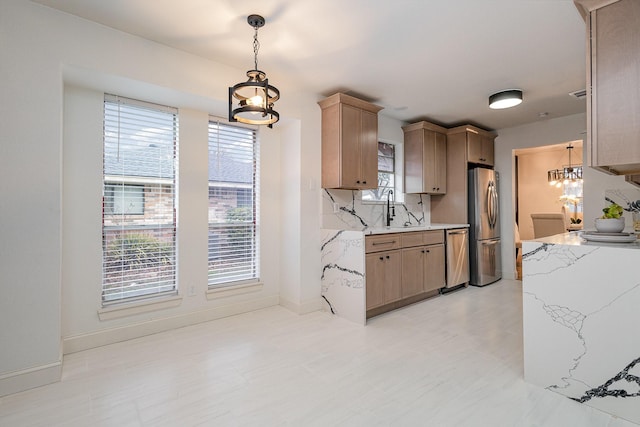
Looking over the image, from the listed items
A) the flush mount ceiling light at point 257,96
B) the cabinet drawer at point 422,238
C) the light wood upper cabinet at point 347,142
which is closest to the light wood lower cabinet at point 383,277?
the cabinet drawer at point 422,238

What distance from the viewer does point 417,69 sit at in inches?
122

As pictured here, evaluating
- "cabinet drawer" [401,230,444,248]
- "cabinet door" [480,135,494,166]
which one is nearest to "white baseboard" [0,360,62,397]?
"cabinet drawer" [401,230,444,248]

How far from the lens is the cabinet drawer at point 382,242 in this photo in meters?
3.33

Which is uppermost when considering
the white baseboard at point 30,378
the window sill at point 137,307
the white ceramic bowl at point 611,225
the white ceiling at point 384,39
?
the white ceiling at point 384,39

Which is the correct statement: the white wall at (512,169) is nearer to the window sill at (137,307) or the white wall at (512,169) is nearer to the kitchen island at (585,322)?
the kitchen island at (585,322)

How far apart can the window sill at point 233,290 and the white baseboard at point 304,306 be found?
0.39m

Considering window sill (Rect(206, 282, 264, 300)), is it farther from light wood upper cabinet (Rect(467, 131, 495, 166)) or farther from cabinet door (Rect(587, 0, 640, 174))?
light wood upper cabinet (Rect(467, 131, 495, 166))

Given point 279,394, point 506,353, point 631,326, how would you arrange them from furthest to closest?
point 506,353
point 279,394
point 631,326

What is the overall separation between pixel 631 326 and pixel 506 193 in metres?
3.90

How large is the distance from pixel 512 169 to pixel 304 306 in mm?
4184

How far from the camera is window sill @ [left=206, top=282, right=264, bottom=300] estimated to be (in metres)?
3.37

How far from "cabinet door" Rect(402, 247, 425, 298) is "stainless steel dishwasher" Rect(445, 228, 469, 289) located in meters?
0.66

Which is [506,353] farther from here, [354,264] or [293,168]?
[293,168]

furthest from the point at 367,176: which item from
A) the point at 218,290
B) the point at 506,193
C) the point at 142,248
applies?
the point at 506,193
